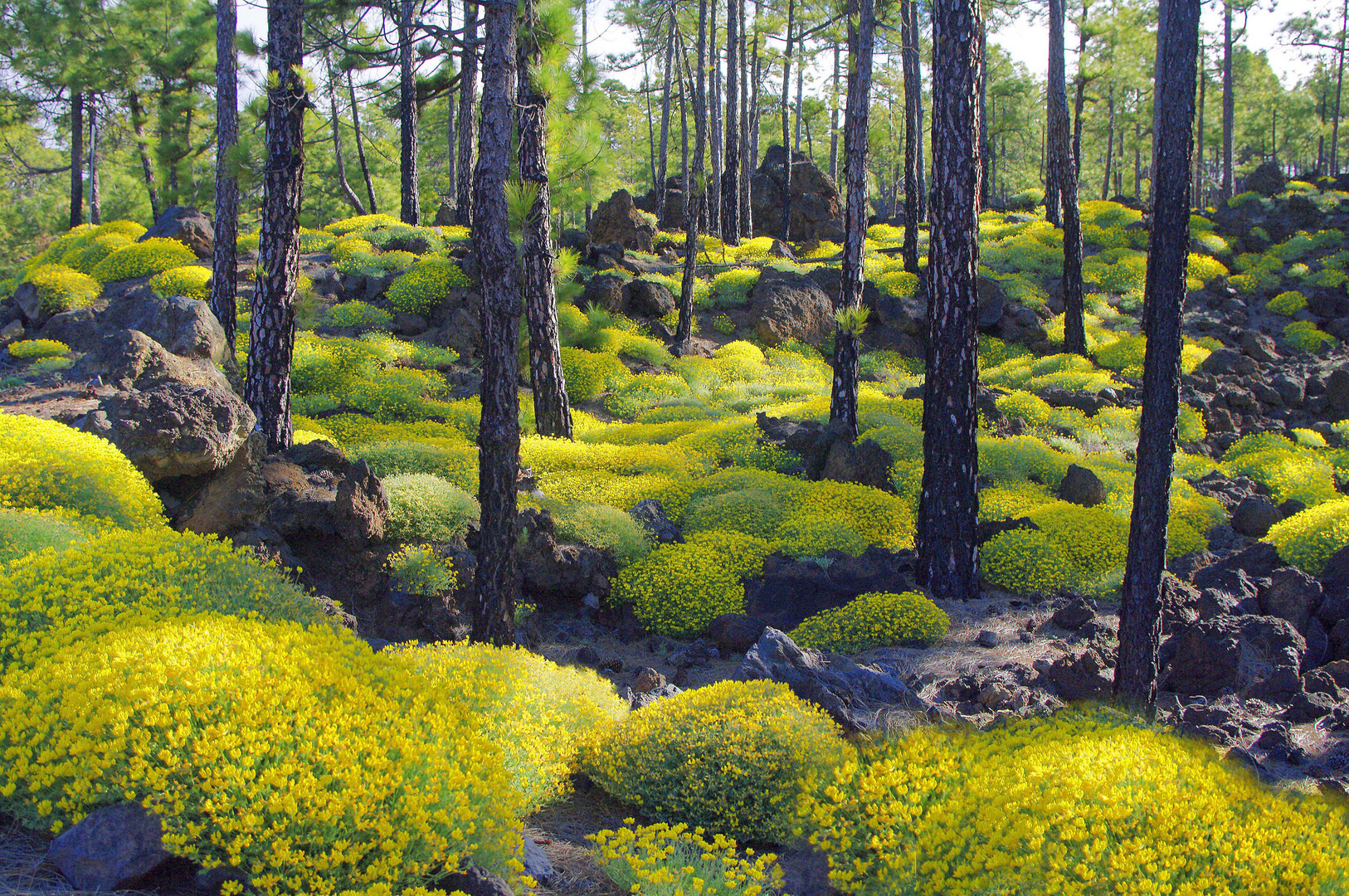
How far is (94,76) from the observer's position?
28281 mm

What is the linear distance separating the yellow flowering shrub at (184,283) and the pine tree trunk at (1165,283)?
17.9 meters

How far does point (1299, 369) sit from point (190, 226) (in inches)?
1123

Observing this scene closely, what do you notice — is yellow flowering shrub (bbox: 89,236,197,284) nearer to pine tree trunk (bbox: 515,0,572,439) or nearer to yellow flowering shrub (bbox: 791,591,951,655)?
pine tree trunk (bbox: 515,0,572,439)

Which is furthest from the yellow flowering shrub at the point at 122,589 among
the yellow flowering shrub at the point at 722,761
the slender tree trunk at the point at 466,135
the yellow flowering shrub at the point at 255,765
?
the slender tree trunk at the point at 466,135

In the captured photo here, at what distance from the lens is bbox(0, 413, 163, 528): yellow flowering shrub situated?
648 cm

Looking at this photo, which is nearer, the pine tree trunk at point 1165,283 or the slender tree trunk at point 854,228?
the pine tree trunk at point 1165,283

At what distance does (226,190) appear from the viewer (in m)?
14.2

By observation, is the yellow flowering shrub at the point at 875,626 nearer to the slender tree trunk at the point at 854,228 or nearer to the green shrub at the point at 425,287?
the slender tree trunk at the point at 854,228

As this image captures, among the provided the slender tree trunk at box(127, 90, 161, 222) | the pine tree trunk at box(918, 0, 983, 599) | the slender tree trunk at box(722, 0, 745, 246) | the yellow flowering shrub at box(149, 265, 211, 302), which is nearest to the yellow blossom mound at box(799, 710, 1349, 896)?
the pine tree trunk at box(918, 0, 983, 599)

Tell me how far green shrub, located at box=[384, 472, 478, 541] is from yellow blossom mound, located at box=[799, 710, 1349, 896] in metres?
5.40

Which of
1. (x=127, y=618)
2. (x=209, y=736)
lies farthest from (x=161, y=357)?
(x=209, y=736)

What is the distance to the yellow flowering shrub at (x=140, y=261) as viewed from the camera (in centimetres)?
1955

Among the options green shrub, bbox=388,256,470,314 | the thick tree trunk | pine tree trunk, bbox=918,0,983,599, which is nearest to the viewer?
pine tree trunk, bbox=918,0,983,599

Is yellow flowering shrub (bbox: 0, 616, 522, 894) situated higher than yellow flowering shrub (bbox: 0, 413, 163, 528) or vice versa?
yellow flowering shrub (bbox: 0, 413, 163, 528)
